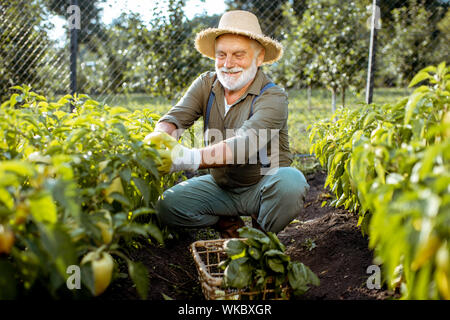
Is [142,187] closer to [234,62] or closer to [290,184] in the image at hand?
[290,184]

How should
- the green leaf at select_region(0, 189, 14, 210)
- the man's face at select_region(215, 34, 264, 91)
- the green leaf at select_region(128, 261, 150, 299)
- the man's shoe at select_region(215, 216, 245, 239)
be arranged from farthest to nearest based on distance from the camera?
the man's shoe at select_region(215, 216, 245, 239), the man's face at select_region(215, 34, 264, 91), the green leaf at select_region(128, 261, 150, 299), the green leaf at select_region(0, 189, 14, 210)

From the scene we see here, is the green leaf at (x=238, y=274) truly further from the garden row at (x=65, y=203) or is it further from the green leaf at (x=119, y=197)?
the green leaf at (x=119, y=197)

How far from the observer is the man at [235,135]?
7.91 feet

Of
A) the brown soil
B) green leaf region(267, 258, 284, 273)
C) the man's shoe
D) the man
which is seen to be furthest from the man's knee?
green leaf region(267, 258, 284, 273)

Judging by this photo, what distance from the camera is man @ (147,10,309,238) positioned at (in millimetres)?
2410

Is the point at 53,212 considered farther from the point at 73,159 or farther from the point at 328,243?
the point at 328,243

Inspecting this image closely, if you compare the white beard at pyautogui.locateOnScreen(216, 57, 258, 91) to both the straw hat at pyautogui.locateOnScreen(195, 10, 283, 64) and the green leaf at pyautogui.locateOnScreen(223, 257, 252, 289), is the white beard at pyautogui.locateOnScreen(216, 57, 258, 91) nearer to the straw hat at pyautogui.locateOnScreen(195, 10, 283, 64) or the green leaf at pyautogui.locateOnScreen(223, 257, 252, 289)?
the straw hat at pyautogui.locateOnScreen(195, 10, 283, 64)

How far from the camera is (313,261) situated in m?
2.31

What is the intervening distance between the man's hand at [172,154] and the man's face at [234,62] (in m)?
0.68

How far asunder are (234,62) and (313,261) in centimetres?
123

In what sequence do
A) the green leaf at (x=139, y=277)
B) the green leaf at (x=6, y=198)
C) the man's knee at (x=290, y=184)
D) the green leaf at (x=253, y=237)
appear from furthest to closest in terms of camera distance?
the man's knee at (x=290, y=184)
the green leaf at (x=253, y=237)
the green leaf at (x=139, y=277)
the green leaf at (x=6, y=198)

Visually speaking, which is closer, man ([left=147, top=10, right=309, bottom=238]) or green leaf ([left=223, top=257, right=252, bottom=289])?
green leaf ([left=223, top=257, right=252, bottom=289])

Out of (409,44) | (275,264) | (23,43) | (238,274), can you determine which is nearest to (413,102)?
(275,264)

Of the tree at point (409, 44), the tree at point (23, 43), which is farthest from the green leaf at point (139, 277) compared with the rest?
the tree at point (409, 44)
